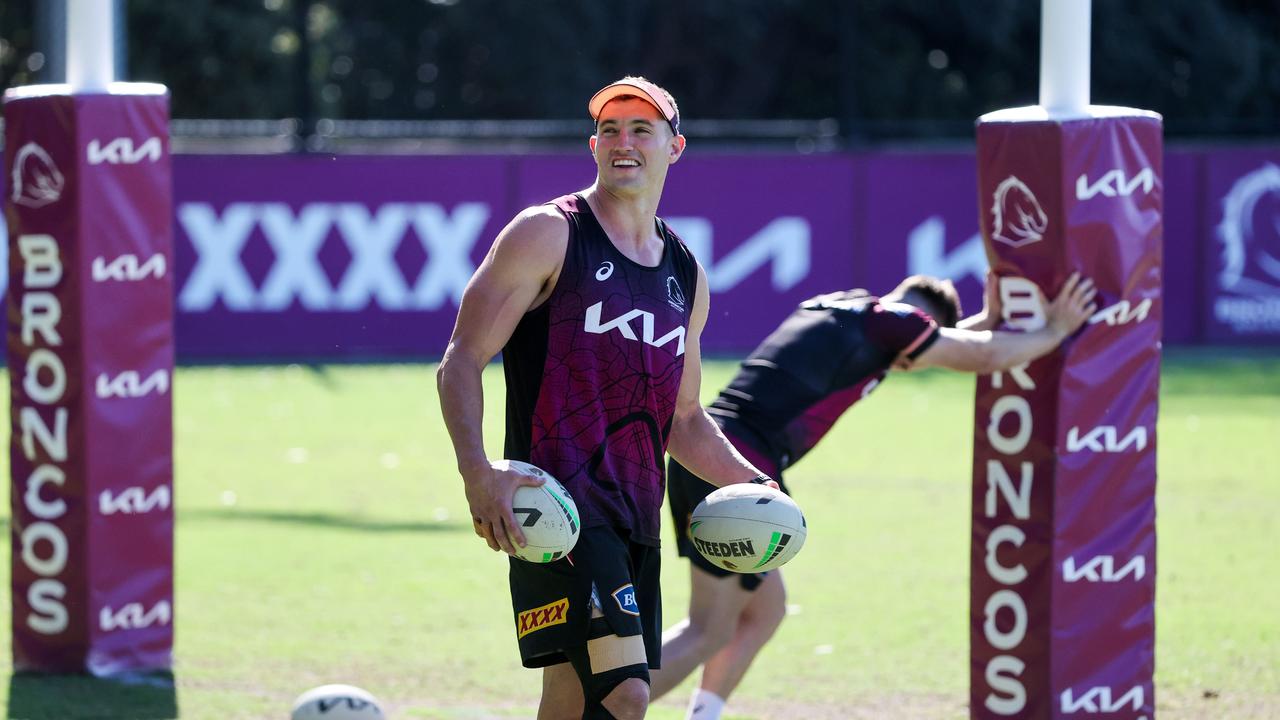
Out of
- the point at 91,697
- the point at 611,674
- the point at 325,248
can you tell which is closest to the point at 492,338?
the point at 611,674

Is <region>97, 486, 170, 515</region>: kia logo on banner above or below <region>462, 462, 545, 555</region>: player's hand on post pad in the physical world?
below

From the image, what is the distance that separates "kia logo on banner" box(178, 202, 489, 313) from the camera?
19172 mm

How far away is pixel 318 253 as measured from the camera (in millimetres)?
19391

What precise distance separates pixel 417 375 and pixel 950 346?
41.5ft

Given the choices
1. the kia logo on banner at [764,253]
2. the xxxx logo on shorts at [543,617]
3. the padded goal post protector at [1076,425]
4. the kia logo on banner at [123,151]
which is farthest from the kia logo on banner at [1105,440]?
the kia logo on banner at [764,253]

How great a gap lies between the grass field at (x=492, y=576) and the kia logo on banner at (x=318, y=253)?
Answer: 246 centimetres

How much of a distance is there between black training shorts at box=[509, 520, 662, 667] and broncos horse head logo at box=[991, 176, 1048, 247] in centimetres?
221

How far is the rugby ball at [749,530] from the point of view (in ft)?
18.9

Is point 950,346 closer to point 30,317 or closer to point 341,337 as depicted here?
point 30,317

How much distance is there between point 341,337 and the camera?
19.6 meters

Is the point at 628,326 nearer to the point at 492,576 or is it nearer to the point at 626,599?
the point at 626,599

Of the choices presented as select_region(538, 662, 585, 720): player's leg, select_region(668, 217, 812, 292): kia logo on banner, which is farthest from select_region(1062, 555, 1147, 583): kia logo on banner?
select_region(668, 217, 812, 292): kia logo on banner

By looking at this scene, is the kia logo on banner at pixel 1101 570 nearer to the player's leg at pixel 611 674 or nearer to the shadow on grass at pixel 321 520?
the player's leg at pixel 611 674

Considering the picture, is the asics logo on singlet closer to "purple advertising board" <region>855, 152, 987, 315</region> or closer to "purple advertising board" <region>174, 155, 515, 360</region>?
"purple advertising board" <region>174, 155, 515, 360</region>
